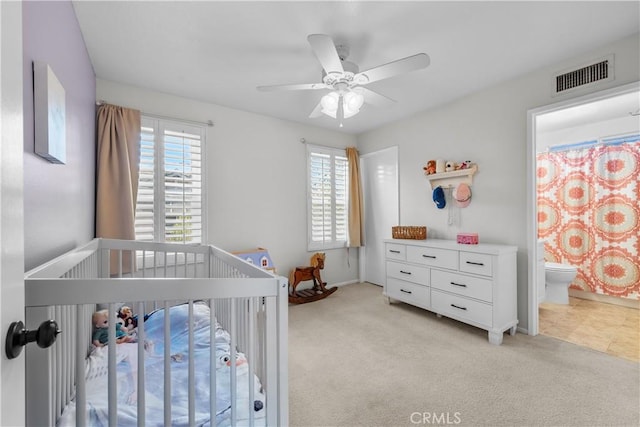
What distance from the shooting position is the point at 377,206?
13.7 ft

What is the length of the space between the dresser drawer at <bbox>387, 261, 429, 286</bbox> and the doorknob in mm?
2869

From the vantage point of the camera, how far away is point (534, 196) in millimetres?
2459

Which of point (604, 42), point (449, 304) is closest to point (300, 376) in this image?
point (449, 304)

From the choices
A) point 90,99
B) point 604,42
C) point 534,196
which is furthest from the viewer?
point 534,196

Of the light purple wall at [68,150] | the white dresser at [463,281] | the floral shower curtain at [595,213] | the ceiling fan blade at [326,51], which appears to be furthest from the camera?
the floral shower curtain at [595,213]

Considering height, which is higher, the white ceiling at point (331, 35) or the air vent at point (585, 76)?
the white ceiling at point (331, 35)

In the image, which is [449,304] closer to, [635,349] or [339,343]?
[339,343]

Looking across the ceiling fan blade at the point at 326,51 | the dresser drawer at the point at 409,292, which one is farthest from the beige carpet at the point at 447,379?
the ceiling fan blade at the point at 326,51

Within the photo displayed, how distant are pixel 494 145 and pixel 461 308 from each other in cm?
162

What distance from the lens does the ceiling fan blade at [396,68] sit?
1.64 meters

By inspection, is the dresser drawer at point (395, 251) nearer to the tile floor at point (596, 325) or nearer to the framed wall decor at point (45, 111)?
the tile floor at point (596, 325)

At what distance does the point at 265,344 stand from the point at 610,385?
2.24 meters

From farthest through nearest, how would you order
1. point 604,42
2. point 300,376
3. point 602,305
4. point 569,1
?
point 602,305 < point 604,42 < point 300,376 < point 569,1

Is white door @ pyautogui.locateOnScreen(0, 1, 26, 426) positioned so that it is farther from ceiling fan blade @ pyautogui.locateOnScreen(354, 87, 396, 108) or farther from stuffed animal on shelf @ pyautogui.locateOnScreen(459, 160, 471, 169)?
stuffed animal on shelf @ pyautogui.locateOnScreen(459, 160, 471, 169)
